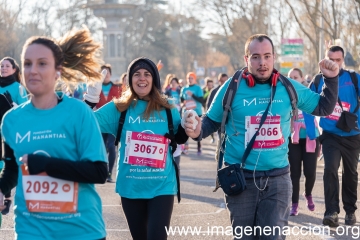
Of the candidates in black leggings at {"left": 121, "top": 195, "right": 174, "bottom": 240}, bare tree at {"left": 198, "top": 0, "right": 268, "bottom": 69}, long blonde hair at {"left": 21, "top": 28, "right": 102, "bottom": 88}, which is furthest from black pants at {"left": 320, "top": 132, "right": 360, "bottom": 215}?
bare tree at {"left": 198, "top": 0, "right": 268, "bottom": 69}

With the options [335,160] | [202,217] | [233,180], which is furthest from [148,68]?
[202,217]

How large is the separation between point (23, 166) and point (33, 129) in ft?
0.71

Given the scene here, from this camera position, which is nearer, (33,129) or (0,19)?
(33,129)

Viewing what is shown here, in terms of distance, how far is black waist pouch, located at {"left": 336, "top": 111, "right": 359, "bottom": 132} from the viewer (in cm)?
905

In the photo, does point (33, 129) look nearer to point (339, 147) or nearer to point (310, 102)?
point (310, 102)

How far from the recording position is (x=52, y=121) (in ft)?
14.4

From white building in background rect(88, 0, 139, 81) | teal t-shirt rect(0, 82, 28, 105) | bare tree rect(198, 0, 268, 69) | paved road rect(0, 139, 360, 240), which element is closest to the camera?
paved road rect(0, 139, 360, 240)

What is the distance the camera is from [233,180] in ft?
19.5

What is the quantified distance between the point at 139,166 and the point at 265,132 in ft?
3.55

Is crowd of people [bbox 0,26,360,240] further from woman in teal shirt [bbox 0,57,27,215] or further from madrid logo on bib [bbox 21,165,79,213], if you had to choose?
woman in teal shirt [bbox 0,57,27,215]

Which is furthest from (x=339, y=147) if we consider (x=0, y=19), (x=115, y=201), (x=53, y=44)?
(x=0, y=19)

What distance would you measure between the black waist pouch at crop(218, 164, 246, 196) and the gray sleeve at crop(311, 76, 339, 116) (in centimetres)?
93

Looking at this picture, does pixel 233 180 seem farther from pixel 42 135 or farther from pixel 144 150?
pixel 42 135

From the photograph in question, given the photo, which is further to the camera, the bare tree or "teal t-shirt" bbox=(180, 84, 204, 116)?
the bare tree
